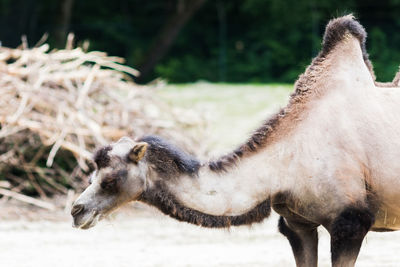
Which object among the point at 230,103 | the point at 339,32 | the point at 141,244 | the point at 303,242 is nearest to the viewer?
the point at 303,242

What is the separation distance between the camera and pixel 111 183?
5152 mm

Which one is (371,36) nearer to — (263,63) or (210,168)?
(263,63)

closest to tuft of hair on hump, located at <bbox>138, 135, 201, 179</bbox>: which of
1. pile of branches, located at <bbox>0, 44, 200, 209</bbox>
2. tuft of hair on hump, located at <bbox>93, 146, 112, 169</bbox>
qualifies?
tuft of hair on hump, located at <bbox>93, 146, 112, 169</bbox>

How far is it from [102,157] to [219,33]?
21.5 metres

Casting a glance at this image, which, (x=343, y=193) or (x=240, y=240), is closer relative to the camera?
(x=343, y=193)

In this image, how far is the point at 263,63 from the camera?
83.0ft

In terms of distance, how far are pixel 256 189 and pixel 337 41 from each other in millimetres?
1321

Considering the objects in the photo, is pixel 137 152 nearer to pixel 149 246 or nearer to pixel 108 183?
pixel 108 183

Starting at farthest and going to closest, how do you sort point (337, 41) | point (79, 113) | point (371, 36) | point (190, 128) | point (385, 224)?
point (371, 36), point (190, 128), point (79, 113), point (337, 41), point (385, 224)

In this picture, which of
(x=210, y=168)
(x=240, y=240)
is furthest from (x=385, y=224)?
(x=240, y=240)

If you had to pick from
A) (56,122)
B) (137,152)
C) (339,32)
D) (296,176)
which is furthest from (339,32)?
(56,122)

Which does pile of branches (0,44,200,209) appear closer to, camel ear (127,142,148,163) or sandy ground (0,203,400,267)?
sandy ground (0,203,400,267)

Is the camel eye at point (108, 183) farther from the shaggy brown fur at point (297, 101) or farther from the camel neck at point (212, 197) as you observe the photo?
the shaggy brown fur at point (297, 101)

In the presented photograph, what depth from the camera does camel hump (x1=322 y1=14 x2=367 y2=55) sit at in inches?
230
